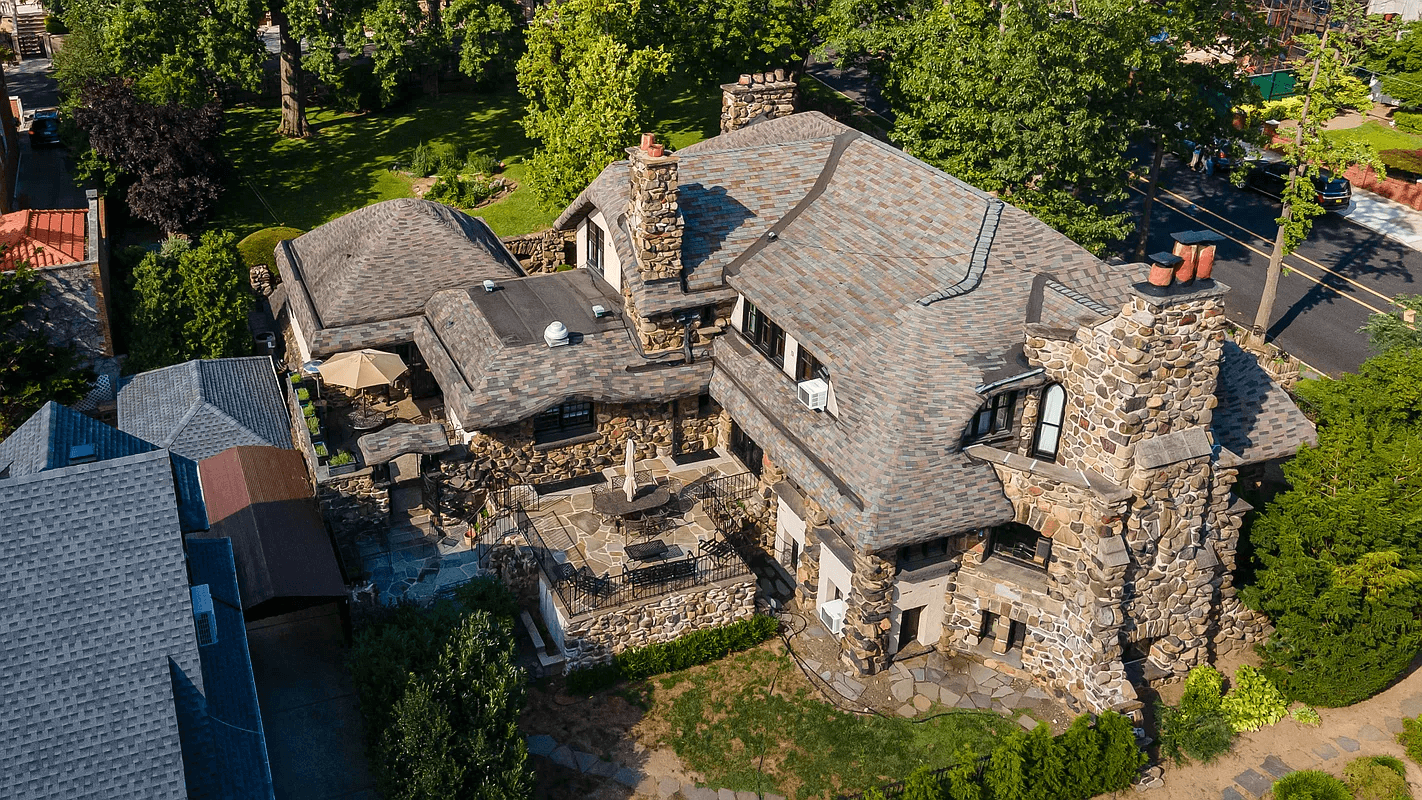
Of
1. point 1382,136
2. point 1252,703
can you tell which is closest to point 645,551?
point 1252,703

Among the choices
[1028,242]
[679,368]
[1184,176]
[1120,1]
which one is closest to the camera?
[1028,242]

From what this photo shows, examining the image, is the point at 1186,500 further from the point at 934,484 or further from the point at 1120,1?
the point at 1120,1

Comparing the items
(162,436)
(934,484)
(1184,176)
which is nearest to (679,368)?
(934,484)

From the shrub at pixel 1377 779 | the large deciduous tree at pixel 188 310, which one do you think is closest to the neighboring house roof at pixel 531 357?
the large deciduous tree at pixel 188 310

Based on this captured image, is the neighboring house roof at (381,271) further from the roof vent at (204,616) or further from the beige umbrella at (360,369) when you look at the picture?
the roof vent at (204,616)

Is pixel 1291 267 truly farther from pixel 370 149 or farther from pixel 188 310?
pixel 188 310

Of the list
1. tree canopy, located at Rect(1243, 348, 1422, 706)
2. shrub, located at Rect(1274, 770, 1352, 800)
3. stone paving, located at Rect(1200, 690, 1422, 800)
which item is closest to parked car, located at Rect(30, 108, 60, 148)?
tree canopy, located at Rect(1243, 348, 1422, 706)

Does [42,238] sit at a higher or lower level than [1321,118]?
lower
